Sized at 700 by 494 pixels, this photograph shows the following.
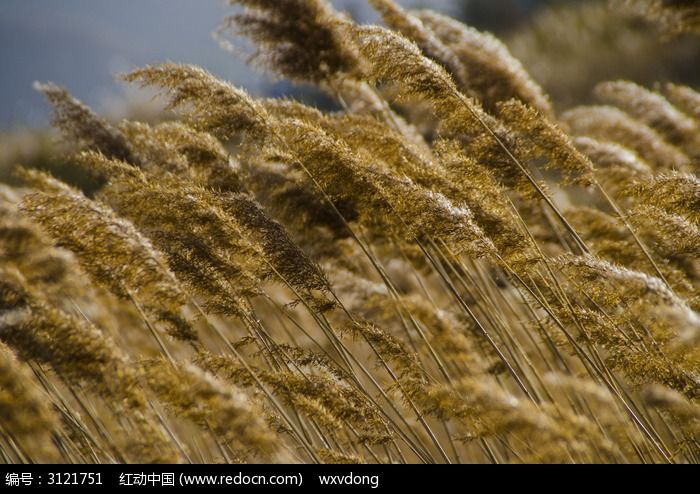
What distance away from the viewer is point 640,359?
2758 millimetres

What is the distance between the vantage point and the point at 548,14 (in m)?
24.4

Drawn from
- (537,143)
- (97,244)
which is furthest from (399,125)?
(97,244)

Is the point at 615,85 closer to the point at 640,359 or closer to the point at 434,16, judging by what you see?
the point at 434,16
